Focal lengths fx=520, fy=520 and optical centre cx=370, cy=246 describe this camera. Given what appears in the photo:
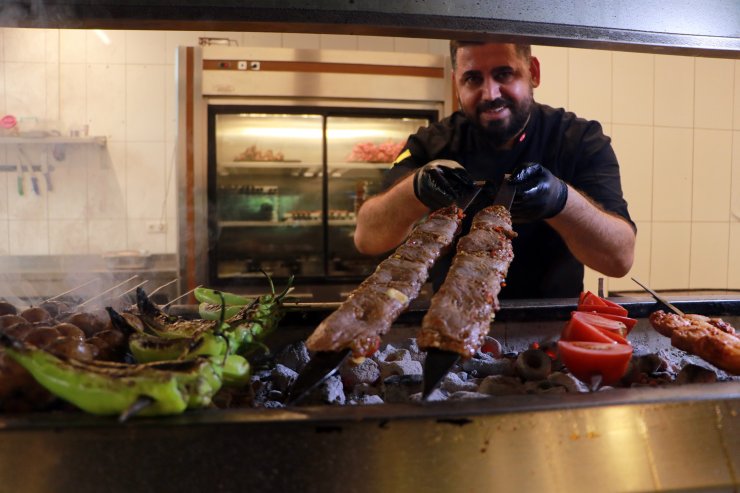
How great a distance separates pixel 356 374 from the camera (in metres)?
1.69

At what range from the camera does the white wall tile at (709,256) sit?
213 inches

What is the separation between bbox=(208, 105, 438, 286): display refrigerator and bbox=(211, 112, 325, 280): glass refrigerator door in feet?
0.03

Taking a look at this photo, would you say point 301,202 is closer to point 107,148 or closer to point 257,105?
point 257,105

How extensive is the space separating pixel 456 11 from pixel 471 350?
87cm

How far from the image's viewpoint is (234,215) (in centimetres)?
554

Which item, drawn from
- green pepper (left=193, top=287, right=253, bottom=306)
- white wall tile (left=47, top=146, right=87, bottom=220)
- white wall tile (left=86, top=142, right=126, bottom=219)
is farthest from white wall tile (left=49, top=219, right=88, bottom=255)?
green pepper (left=193, top=287, right=253, bottom=306)

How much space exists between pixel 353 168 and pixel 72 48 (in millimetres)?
3420

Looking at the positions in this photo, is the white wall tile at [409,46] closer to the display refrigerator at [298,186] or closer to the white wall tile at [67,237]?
the display refrigerator at [298,186]

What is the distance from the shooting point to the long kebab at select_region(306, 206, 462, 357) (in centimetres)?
132

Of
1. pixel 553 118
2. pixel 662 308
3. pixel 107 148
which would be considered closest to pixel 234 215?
pixel 107 148

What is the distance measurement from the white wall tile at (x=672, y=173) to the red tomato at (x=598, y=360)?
439 centimetres

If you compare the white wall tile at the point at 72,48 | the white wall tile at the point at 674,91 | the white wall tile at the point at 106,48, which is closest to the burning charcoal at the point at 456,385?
the white wall tile at the point at 674,91

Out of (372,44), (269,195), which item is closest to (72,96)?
(269,195)

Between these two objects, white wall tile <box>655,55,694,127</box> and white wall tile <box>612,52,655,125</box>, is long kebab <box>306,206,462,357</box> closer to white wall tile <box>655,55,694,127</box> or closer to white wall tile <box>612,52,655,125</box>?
white wall tile <box>612,52,655,125</box>
